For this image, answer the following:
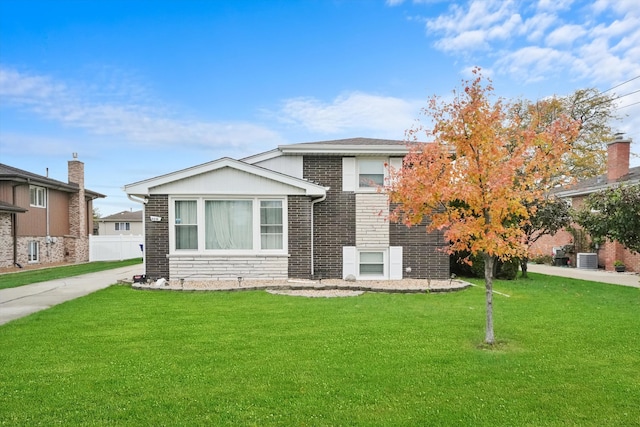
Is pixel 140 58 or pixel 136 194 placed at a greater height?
pixel 140 58

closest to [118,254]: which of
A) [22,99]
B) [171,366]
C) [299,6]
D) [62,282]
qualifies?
[22,99]

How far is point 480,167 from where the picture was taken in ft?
20.2

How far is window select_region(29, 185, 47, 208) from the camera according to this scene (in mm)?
23562

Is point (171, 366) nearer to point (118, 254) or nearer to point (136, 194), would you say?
point (136, 194)

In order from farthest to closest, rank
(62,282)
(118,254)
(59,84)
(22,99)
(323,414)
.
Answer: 1. (118,254)
2. (22,99)
3. (59,84)
4. (62,282)
5. (323,414)

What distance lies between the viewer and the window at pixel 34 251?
2291 cm

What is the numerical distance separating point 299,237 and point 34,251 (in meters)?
18.5

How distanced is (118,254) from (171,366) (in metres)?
25.6

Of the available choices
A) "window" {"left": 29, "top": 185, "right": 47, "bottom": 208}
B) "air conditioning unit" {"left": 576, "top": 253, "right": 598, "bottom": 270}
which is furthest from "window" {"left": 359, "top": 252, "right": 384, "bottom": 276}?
"window" {"left": 29, "top": 185, "right": 47, "bottom": 208}

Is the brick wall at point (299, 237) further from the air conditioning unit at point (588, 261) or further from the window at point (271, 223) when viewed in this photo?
the air conditioning unit at point (588, 261)

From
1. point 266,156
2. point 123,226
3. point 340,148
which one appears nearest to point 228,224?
point 266,156

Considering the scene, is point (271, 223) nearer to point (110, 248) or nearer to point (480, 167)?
point (480, 167)

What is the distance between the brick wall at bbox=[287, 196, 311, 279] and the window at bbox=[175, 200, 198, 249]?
2912mm

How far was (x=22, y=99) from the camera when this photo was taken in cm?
1972
